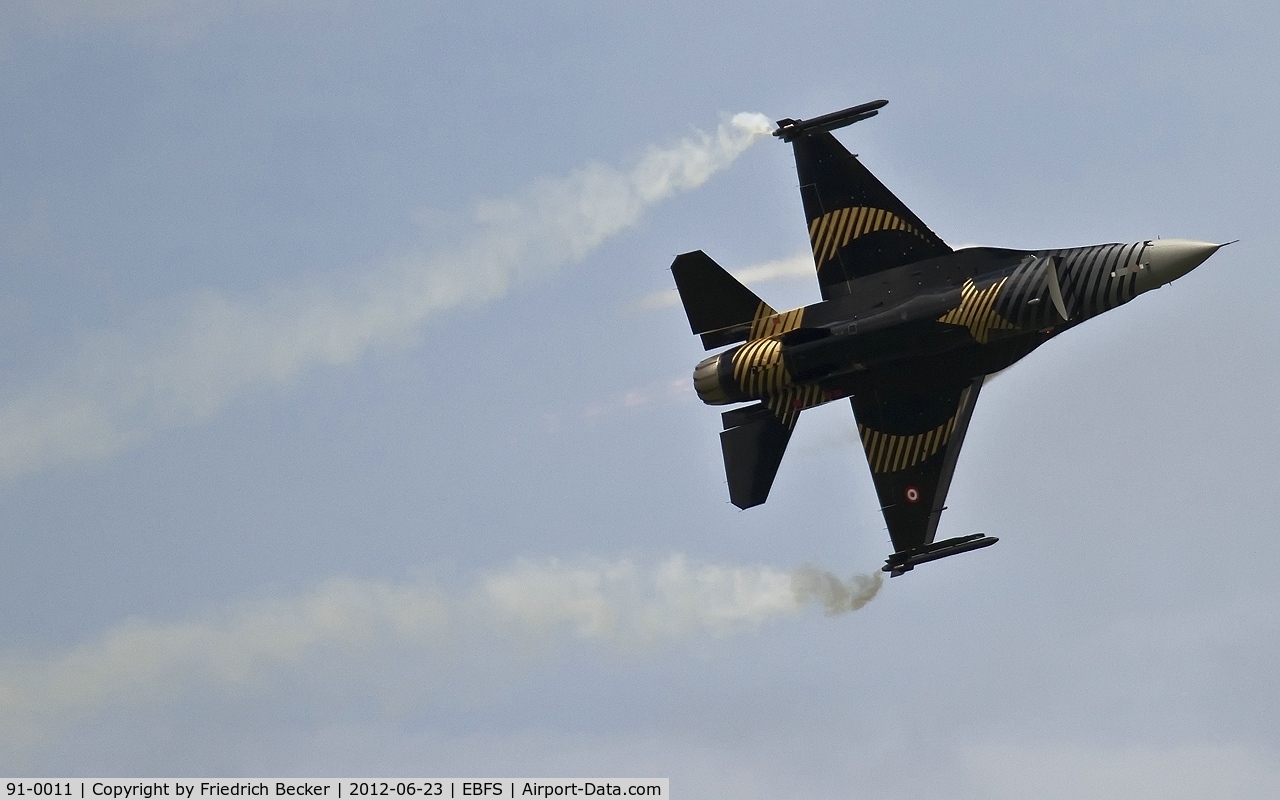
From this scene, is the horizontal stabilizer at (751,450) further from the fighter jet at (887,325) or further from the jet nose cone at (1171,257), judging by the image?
the jet nose cone at (1171,257)

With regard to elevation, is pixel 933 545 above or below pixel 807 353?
below

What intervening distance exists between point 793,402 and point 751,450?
205cm

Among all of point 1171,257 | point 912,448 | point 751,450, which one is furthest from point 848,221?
point 1171,257

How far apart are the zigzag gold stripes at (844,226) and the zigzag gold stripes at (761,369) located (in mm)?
3444

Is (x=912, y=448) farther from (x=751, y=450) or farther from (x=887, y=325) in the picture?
(x=887, y=325)

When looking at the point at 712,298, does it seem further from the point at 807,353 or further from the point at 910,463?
the point at 910,463

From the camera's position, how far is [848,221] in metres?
60.9

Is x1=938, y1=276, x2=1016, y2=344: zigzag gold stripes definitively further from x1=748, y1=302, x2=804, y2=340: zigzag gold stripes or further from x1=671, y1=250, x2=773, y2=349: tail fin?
x1=671, y1=250, x2=773, y2=349: tail fin

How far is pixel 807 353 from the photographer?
58656 mm

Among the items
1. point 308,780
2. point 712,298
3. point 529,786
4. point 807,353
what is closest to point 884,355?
point 807,353

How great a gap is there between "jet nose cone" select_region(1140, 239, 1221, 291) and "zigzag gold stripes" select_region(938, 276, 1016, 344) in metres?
3.99

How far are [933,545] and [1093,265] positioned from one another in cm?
985

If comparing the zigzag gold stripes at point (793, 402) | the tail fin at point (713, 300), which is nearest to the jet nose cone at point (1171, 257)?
the zigzag gold stripes at point (793, 402)

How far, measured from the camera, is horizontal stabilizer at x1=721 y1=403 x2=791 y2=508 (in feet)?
201
